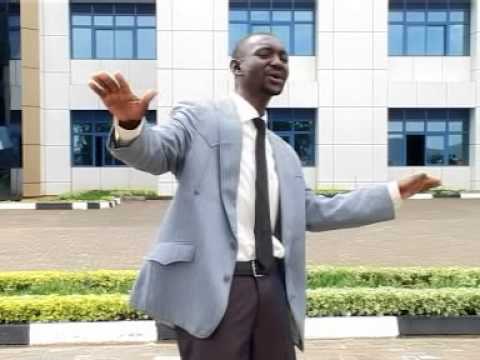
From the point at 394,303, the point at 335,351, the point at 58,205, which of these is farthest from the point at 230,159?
the point at 58,205

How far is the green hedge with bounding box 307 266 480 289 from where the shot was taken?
514 cm

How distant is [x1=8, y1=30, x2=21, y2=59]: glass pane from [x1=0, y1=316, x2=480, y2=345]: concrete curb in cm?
1836

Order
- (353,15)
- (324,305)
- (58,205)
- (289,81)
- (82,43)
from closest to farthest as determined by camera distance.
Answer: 1. (324,305)
2. (58,205)
3. (353,15)
4. (289,81)
5. (82,43)

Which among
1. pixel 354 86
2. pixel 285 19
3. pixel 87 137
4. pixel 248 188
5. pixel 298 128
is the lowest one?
pixel 248 188

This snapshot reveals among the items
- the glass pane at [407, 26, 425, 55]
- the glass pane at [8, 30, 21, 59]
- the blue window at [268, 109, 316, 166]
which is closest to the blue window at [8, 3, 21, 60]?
the glass pane at [8, 30, 21, 59]

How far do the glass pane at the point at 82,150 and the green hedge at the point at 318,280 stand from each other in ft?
51.2

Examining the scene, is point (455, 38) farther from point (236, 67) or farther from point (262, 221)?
point (262, 221)

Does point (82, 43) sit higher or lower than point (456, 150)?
higher

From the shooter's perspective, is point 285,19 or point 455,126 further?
point 455,126

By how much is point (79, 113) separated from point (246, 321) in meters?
19.8

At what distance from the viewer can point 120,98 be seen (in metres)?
1.48

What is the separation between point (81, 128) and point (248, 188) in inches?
775

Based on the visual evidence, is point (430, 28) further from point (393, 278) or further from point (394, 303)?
point (394, 303)

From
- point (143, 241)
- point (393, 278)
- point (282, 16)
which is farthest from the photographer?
point (282, 16)
